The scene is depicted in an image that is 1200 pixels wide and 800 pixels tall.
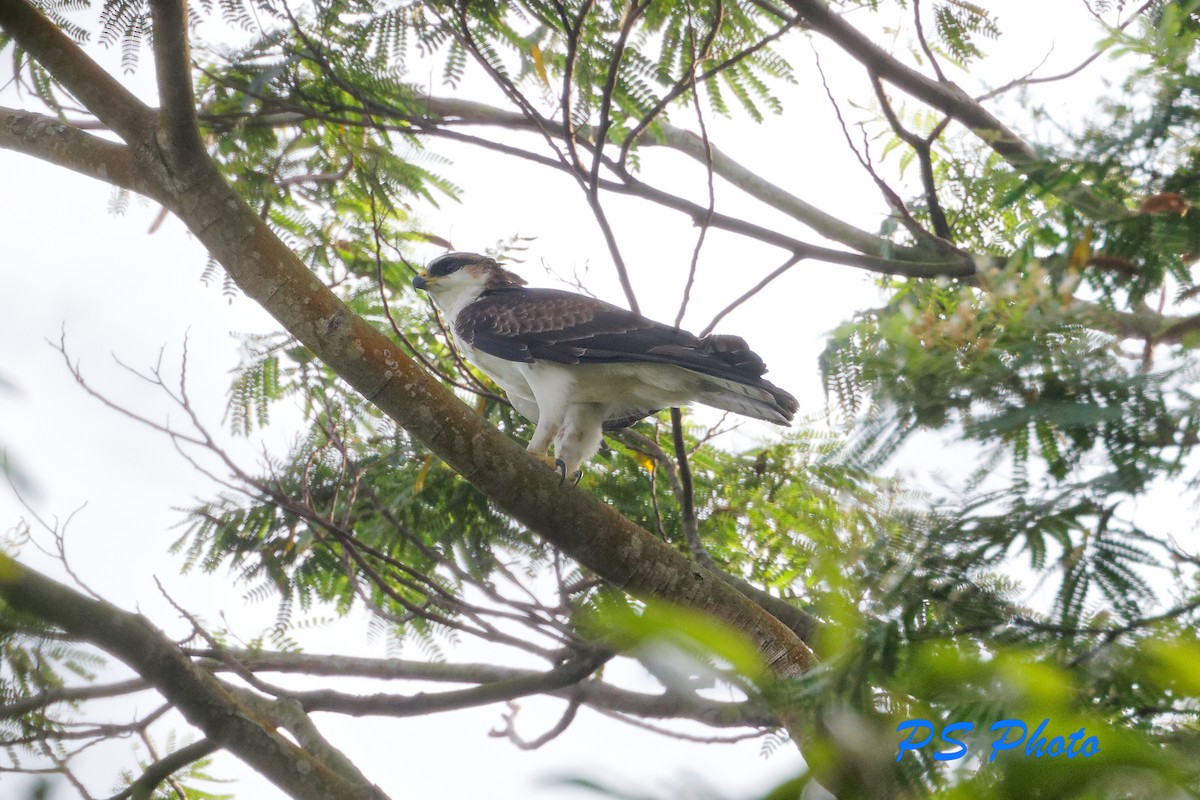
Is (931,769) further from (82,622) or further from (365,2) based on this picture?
(365,2)

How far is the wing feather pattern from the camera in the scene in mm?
4281

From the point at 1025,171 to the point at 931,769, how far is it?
1.59m

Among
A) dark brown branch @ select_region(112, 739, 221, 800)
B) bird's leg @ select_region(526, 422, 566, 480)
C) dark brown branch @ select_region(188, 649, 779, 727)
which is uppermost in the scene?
bird's leg @ select_region(526, 422, 566, 480)

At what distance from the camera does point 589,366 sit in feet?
15.5

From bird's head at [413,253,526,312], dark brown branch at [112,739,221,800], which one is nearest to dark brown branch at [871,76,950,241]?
bird's head at [413,253,526,312]

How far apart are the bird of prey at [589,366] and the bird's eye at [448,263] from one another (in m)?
0.34

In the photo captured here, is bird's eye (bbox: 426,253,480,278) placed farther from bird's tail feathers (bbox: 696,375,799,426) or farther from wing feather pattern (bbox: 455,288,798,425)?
bird's tail feathers (bbox: 696,375,799,426)

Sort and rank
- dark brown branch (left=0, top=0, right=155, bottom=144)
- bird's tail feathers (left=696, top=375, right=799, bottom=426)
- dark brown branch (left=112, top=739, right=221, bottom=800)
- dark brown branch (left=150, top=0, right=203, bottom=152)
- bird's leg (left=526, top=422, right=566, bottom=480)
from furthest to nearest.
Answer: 1. bird's leg (left=526, top=422, right=566, bottom=480)
2. bird's tail feathers (left=696, top=375, right=799, bottom=426)
3. dark brown branch (left=0, top=0, right=155, bottom=144)
4. dark brown branch (left=112, top=739, right=221, bottom=800)
5. dark brown branch (left=150, top=0, right=203, bottom=152)

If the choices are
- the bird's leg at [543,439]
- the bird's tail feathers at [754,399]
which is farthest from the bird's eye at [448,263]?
the bird's tail feathers at [754,399]

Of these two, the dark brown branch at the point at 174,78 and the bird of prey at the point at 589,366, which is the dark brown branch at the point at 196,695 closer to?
the dark brown branch at the point at 174,78

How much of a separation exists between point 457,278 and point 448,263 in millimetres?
96

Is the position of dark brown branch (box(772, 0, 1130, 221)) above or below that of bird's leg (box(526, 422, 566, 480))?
above

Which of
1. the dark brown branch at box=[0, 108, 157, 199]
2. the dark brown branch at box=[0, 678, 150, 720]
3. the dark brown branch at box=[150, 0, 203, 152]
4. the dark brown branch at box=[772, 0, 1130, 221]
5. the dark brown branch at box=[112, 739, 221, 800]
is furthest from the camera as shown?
the dark brown branch at box=[772, 0, 1130, 221]

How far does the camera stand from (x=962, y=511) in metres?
1.69
